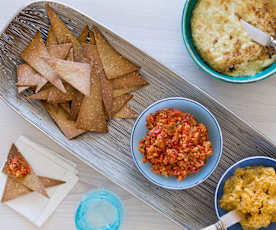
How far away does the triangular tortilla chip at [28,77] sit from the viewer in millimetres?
1387

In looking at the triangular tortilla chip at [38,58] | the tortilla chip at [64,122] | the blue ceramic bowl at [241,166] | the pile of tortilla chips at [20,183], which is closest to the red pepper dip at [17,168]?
the pile of tortilla chips at [20,183]

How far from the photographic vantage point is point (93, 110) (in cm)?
139

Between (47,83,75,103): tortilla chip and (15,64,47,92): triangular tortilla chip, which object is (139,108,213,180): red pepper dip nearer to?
(47,83,75,103): tortilla chip

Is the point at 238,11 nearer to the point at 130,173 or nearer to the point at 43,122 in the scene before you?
the point at 130,173

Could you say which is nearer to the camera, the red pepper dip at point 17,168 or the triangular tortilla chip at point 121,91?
the triangular tortilla chip at point 121,91

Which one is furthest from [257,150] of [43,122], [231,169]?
[43,122]

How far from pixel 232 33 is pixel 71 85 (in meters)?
0.64

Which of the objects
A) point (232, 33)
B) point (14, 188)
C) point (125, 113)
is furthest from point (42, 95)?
point (232, 33)

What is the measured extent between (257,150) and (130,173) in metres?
0.52

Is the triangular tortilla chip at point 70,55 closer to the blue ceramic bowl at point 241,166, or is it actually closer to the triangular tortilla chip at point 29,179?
the triangular tortilla chip at point 29,179

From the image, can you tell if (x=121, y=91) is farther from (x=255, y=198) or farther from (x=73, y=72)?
(x=255, y=198)

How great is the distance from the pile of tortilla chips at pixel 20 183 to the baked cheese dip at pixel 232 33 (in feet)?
2.81

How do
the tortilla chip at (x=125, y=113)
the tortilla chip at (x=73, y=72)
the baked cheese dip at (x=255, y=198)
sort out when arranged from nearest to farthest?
the baked cheese dip at (x=255, y=198), the tortilla chip at (x=73, y=72), the tortilla chip at (x=125, y=113)

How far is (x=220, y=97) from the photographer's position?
1462 mm
